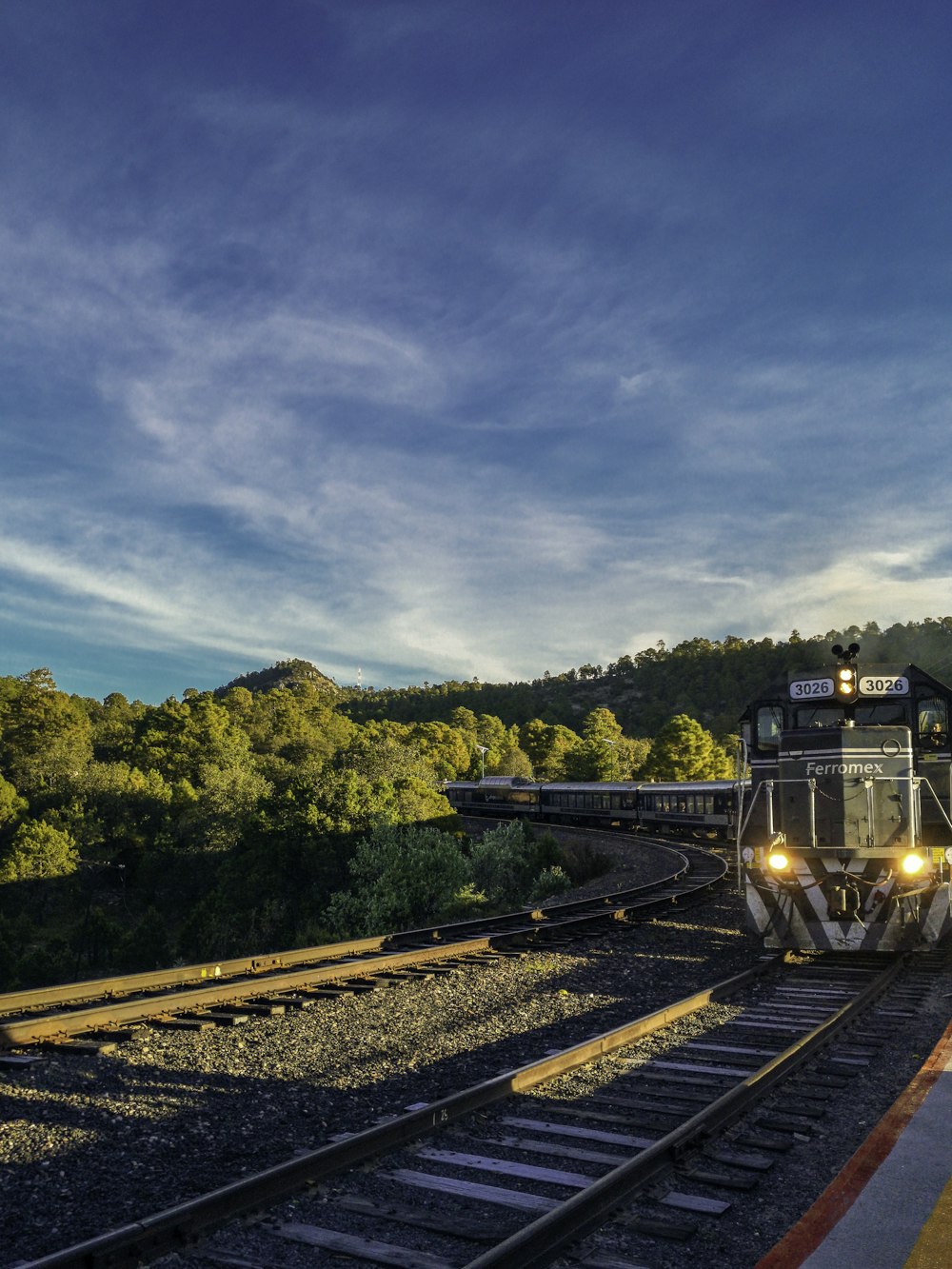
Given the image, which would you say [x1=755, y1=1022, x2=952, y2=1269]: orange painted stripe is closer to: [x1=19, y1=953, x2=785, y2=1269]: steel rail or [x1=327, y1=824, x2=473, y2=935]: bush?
[x1=19, y1=953, x2=785, y2=1269]: steel rail

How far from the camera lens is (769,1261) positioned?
382 centimetres

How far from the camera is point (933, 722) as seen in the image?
12.2 meters

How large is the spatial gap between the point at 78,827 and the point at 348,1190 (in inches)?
2135

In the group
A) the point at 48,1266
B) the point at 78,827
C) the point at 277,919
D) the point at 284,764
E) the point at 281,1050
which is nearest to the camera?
the point at 48,1266

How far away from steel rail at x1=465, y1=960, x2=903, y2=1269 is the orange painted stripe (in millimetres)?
797

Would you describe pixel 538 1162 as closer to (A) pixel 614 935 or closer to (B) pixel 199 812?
(A) pixel 614 935

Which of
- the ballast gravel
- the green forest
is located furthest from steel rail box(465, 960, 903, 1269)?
the green forest

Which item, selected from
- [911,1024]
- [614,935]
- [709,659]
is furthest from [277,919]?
[709,659]

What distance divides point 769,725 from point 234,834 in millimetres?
43629

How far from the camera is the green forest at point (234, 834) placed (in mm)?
33625

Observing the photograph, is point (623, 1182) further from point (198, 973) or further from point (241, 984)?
point (198, 973)

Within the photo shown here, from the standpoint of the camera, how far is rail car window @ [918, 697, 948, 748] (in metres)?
12.1

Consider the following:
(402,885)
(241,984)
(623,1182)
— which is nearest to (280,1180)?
(623,1182)

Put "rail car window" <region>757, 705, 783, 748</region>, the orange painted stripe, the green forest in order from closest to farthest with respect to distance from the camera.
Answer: the orange painted stripe
"rail car window" <region>757, 705, 783, 748</region>
the green forest
